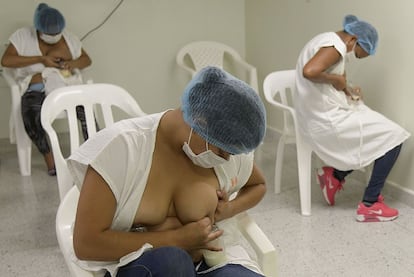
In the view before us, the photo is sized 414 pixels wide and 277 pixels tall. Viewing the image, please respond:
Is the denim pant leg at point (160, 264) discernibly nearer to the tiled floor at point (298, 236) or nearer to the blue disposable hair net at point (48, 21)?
the tiled floor at point (298, 236)

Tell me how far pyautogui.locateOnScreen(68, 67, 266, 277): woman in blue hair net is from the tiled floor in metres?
0.97

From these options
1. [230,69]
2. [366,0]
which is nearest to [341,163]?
[366,0]

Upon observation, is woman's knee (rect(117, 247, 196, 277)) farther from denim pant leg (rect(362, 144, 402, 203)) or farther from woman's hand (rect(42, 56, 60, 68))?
woman's hand (rect(42, 56, 60, 68))

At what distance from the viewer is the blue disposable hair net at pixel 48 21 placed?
3.33m

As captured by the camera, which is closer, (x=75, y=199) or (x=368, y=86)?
(x=75, y=199)

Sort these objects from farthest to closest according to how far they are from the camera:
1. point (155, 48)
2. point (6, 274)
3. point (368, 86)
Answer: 1. point (155, 48)
2. point (368, 86)
3. point (6, 274)

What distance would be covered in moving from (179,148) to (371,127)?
5.24ft

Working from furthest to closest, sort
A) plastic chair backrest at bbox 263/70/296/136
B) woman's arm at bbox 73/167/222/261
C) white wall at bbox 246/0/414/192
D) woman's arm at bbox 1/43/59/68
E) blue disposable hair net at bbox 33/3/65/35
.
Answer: woman's arm at bbox 1/43/59/68 < blue disposable hair net at bbox 33/3/65/35 < plastic chair backrest at bbox 263/70/296/136 < white wall at bbox 246/0/414/192 < woman's arm at bbox 73/167/222/261

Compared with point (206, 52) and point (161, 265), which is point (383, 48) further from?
point (161, 265)

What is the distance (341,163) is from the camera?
256cm

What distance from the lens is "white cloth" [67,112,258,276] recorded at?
109 cm

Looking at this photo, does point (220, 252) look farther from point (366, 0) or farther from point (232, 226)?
point (366, 0)

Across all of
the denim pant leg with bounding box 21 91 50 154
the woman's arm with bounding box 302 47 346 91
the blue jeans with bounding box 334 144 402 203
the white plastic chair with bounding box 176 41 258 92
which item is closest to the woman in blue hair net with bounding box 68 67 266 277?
the woman's arm with bounding box 302 47 346 91

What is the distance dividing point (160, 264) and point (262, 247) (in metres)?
0.36
